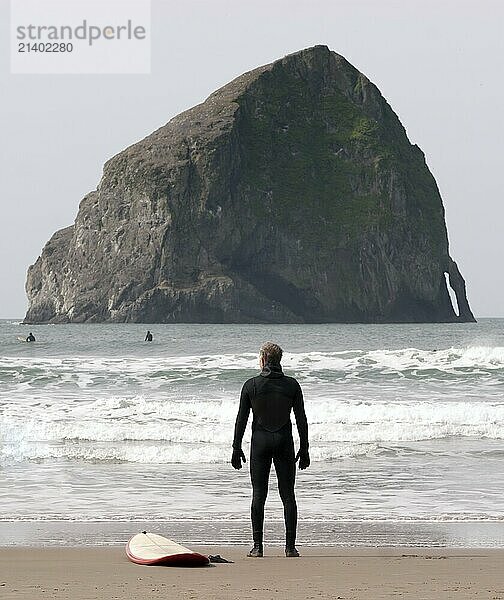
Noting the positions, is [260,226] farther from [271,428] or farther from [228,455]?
[271,428]

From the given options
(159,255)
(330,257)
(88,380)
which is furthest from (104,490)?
(330,257)

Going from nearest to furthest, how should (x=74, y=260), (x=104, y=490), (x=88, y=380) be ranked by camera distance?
(x=104, y=490) → (x=88, y=380) → (x=74, y=260)

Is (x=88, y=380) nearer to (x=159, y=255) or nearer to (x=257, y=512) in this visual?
(x=257, y=512)

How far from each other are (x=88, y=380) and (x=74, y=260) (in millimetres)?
113475

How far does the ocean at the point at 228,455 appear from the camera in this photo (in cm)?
943

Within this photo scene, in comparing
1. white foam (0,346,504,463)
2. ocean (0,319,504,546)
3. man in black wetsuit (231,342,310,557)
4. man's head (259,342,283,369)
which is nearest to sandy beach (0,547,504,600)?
man in black wetsuit (231,342,310,557)

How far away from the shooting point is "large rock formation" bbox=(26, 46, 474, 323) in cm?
12900

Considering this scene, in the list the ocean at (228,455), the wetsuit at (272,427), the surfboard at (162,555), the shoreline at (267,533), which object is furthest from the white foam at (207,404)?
the surfboard at (162,555)

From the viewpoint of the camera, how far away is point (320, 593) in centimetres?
582

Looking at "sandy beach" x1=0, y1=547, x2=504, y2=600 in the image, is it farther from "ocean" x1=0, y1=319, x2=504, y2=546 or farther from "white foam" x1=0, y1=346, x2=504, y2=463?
"white foam" x1=0, y1=346, x2=504, y2=463

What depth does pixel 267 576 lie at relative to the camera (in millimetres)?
6566

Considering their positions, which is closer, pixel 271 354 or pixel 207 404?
pixel 271 354

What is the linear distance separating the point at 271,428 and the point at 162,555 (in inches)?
50.9

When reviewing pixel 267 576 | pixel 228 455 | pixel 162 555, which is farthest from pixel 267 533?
pixel 228 455
